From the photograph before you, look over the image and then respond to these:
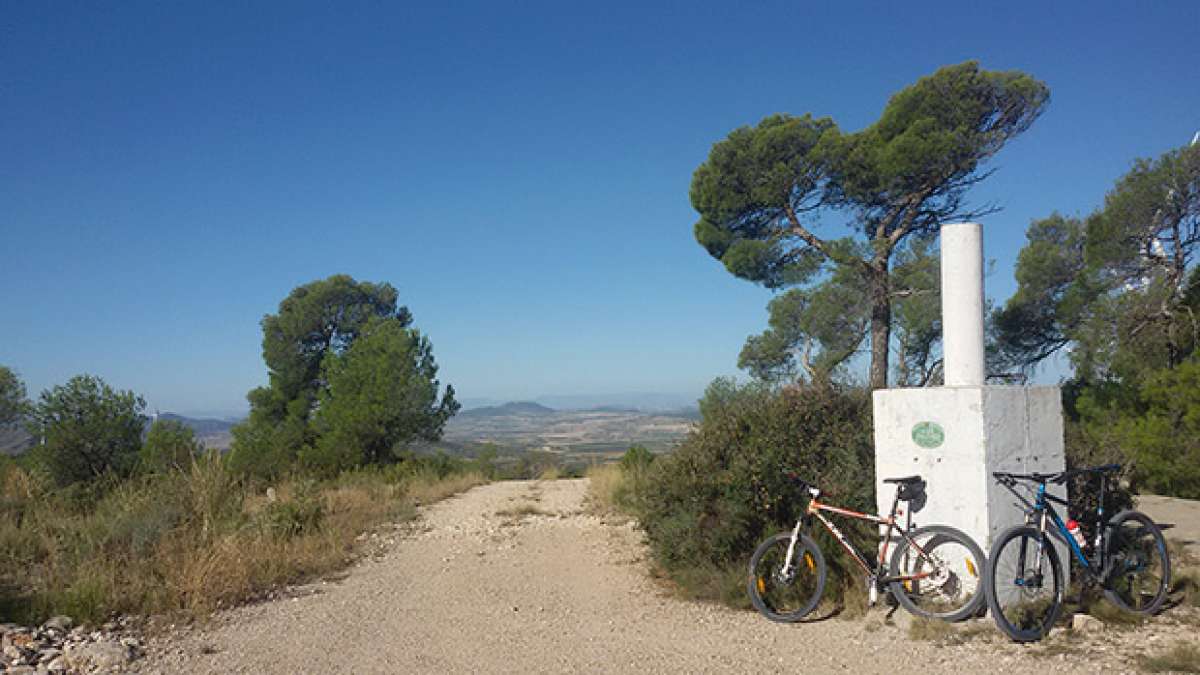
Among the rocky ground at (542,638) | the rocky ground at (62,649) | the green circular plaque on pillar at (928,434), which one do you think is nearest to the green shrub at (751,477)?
the rocky ground at (542,638)

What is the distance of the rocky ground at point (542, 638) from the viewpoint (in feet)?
16.5

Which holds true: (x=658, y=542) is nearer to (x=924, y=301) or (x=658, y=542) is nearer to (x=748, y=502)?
(x=748, y=502)

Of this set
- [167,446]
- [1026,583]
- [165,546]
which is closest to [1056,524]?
[1026,583]

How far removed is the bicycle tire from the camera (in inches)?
220

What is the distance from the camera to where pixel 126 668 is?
5191mm

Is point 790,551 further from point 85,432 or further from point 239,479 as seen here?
point 85,432

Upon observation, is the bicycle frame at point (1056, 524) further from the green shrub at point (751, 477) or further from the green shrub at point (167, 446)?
the green shrub at point (167, 446)

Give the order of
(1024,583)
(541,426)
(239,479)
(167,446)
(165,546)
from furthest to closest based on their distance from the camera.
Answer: (541,426)
(167,446)
(239,479)
(165,546)
(1024,583)

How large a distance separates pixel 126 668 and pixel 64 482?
1166cm

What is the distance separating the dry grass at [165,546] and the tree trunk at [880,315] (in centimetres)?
1044

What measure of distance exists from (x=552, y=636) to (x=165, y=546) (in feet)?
14.2

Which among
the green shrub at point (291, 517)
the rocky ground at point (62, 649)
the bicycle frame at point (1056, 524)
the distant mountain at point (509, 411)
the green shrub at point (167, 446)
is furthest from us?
the distant mountain at point (509, 411)

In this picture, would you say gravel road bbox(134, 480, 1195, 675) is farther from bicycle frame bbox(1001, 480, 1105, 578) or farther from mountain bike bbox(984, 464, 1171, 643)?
bicycle frame bbox(1001, 480, 1105, 578)

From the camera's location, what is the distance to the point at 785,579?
5.90 m
